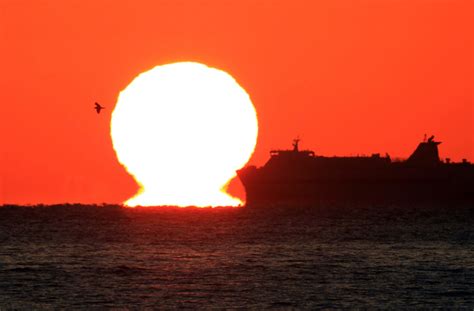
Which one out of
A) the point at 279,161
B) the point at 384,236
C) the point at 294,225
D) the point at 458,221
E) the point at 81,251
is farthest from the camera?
the point at 279,161

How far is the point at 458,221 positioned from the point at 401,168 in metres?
55.3

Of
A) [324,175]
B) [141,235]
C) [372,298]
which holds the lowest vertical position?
[372,298]

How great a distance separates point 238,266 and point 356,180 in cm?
11238

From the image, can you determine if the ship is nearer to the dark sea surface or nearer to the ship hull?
the ship hull

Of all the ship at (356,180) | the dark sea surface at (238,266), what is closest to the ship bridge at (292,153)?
the ship at (356,180)

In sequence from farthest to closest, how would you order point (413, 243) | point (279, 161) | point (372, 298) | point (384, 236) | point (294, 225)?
point (279, 161), point (294, 225), point (384, 236), point (413, 243), point (372, 298)

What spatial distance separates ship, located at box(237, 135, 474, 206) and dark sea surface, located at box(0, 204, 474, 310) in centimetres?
6044

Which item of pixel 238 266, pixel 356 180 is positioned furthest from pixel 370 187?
pixel 238 266

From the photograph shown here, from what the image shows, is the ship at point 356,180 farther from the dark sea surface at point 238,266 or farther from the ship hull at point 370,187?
the dark sea surface at point 238,266

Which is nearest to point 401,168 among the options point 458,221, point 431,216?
point 431,216

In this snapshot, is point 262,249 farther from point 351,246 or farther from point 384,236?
point 384,236

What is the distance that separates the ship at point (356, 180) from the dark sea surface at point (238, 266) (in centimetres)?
6044

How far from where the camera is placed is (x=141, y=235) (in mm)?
93812

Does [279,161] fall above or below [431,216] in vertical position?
above
